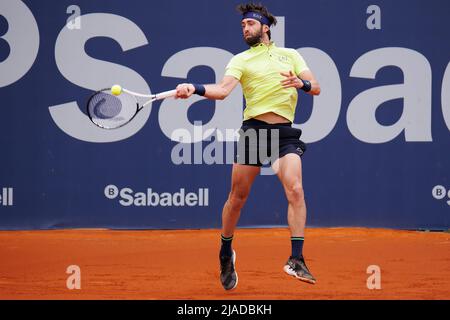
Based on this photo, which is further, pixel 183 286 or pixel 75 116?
pixel 75 116

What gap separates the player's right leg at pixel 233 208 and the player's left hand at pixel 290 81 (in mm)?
553

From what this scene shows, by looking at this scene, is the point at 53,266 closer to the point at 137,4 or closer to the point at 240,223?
the point at 240,223

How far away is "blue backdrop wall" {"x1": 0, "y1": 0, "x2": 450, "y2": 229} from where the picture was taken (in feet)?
25.7

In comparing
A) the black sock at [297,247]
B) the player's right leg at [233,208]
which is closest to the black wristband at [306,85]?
the player's right leg at [233,208]

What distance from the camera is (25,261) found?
6.31 meters

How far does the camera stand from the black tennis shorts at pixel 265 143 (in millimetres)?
4891

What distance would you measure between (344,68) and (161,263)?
290 centimetres

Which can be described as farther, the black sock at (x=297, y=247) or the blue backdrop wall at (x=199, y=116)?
the blue backdrop wall at (x=199, y=116)

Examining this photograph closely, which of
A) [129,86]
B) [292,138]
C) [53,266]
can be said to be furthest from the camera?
[129,86]

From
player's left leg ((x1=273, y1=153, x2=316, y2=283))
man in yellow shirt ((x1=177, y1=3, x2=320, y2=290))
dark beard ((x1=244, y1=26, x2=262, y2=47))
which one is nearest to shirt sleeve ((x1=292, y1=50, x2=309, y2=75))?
man in yellow shirt ((x1=177, y1=3, x2=320, y2=290))

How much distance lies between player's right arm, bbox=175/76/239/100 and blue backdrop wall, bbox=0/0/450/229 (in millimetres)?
2966

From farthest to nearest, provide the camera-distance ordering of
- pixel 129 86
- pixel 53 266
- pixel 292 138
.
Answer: pixel 129 86
pixel 53 266
pixel 292 138

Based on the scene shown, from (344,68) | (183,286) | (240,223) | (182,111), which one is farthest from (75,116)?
(183,286)

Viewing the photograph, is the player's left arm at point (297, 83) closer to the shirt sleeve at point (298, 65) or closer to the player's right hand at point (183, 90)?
the shirt sleeve at point (298, 65)
